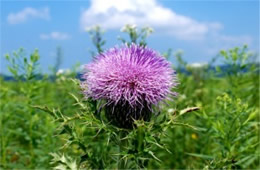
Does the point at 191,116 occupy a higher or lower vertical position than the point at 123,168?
higher

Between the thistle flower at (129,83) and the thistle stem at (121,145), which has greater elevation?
the thistle flower at (129,83)

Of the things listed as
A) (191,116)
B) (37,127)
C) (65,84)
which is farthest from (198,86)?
(37,127)

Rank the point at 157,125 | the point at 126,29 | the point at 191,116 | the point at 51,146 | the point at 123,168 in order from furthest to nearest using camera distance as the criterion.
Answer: the point at 191,116 → the point at 126,29 → the point at 51,146 → the point at 123,168 → the point at 157,125

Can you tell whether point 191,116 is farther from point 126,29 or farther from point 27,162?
point 27,162

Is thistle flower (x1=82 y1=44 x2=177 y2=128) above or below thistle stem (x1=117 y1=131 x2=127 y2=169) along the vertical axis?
above
